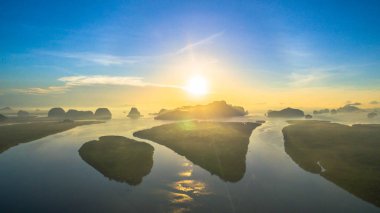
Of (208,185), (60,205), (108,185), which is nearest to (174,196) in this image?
(208,185)

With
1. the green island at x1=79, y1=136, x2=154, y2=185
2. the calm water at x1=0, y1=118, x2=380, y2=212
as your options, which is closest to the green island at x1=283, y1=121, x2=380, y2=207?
the calm water at x1=0, y1=118, x2=380, y2=212

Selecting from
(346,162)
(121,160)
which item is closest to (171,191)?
(121,160)

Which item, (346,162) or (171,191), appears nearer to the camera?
(171,191)

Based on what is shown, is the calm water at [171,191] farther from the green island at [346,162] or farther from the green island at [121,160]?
the green island at [346,162]

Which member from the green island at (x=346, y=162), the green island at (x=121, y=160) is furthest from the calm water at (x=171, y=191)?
the green island at (x=346, y=162)

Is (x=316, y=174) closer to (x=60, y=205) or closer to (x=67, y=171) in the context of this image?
(x=60, y=205)

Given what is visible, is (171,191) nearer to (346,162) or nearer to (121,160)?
(121,160)

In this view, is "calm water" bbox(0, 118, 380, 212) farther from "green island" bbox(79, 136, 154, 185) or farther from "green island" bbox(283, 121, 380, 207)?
"green island" bbox(283, 121, 380, 207)
